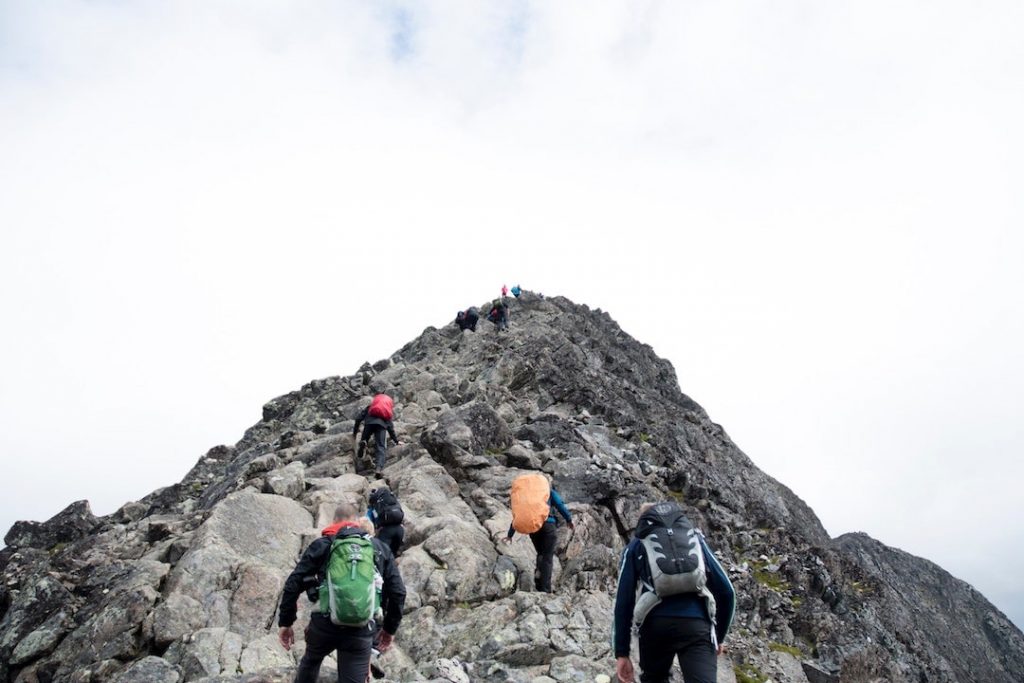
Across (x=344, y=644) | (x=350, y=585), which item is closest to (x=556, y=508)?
(x=344, y=644)

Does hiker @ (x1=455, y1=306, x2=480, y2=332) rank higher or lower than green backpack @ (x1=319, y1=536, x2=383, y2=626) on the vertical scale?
higher

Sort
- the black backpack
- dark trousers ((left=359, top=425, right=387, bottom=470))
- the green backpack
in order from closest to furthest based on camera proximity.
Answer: the green backpack < the black backpack < dark trousers ((left=359, top=425, right=387, bottom=470))

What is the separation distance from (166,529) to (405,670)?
879cm

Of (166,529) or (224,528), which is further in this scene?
(166,529)

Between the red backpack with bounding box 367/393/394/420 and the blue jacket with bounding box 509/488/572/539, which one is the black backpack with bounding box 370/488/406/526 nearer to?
the blue jacket with bounding box 509/488/572/539

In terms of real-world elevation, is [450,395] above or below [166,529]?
above

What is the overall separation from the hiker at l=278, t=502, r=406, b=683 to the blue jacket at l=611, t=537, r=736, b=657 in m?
3.11

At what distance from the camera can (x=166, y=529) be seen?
17828 mm

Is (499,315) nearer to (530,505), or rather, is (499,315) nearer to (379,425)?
(379,425)

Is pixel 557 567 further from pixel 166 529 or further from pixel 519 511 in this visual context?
pixel 166 529

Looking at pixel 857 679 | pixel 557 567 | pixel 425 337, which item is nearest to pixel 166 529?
pixel 557 567

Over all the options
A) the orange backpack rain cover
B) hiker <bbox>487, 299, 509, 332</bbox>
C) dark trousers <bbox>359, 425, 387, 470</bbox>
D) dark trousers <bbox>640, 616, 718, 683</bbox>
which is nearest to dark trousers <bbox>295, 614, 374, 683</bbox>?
dark trousers <bbox>640, 616, 718, 683</bbox>

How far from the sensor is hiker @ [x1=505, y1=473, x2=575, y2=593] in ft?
50.4

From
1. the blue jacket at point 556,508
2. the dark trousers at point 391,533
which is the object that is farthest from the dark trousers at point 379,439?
the dark trousers at point 391,533
